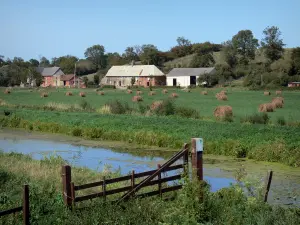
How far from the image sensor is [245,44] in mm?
127000

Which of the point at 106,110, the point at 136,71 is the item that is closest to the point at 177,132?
the point at 106,110

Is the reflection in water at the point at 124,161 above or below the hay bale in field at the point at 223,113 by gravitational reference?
below

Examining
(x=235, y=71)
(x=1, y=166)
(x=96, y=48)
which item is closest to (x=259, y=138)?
(x=1, y=166)

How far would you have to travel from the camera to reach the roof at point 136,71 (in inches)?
4312

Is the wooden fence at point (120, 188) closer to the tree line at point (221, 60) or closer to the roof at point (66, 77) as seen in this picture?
the tree line at point (221, 60)

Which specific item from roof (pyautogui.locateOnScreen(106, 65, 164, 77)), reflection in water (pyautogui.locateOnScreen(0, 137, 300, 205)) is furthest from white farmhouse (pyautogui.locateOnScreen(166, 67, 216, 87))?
reflection in water (pyautogui.locateOnScreen(0, 137, 300, 205))

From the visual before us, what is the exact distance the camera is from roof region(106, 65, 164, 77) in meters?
110

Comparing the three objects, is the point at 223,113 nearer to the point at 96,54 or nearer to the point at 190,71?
the point at 190,71

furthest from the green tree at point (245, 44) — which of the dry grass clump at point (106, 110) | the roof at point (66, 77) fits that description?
the dry grass clump at point (106, 110)

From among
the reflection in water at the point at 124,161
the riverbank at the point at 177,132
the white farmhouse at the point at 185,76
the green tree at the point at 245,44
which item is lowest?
the reflection in water at the point at 124,161

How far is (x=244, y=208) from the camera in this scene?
1078cm

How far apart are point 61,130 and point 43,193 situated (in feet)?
70.8

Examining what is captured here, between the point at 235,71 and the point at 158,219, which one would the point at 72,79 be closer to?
the point at 235,71

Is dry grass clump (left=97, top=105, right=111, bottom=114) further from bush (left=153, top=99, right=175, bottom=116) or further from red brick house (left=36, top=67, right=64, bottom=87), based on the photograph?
red brick house (left=36, top=67, right=64, bottom=87)
